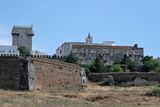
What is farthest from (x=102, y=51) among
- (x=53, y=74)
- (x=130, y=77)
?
(x=53, y=74)

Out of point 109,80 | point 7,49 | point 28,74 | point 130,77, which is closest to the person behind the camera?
point 28,74

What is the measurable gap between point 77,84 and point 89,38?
14020 cm

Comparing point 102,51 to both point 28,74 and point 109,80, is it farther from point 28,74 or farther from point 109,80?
point 28,74

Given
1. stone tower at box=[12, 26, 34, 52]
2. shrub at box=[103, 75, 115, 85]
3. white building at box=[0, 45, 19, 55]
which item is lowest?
shrub at box=[103, 75, 115, 85]

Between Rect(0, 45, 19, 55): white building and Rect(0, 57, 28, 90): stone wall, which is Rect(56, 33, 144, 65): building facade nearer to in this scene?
Rect(0, 45, 19, 55): white building

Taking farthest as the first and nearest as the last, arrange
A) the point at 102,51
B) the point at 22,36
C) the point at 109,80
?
the point at 22,36, the point at 102,51, the point at 109,80

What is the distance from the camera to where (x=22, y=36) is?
168m

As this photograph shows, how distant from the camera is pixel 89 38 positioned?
186500 millimetres

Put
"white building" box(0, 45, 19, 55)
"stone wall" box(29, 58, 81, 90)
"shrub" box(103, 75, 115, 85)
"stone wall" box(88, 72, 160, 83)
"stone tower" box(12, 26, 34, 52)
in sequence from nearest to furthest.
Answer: "stone wall" box(29, 58, 81, 90)
"shrub" box(103, 75, 115, 85)
"stone wall" box(88, 72, 160, 83)
"white building" box(0, 45, 19, 55)
"stone tower" box(12, 26, 34, 52)

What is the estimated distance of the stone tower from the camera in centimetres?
16666

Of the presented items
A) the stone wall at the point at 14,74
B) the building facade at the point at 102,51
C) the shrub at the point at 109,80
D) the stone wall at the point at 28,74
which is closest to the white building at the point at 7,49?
the building facade at the point at 102,51

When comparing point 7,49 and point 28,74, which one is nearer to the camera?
point 28,74

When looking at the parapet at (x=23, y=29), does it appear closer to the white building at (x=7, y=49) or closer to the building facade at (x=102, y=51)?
the building facade at (x=102, y=51)

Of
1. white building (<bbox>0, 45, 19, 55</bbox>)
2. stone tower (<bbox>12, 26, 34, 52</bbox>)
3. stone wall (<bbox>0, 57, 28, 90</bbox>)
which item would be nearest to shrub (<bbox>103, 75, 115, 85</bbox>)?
stone wall (<bbox>0, 57, 28, 90</bbox>)
